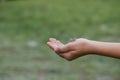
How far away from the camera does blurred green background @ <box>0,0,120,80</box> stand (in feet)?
20.9

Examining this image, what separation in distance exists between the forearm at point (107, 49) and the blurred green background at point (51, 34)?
9.45ft

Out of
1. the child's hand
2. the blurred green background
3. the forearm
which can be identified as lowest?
the forearm

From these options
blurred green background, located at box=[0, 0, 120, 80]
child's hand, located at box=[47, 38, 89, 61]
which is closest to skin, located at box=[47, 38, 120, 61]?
child's hand, located at box=[47, 38, 89, 61]

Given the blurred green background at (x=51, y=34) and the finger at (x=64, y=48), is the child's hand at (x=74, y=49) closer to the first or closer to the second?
the finger at (x=64, y=48)

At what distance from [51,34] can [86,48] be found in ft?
17.0

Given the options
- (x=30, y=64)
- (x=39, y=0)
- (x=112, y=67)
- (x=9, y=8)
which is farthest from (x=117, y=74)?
(x=39, y=0)

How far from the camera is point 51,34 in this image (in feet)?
27.8

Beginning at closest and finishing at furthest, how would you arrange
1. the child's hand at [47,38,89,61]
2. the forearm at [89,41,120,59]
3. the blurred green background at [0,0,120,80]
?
the forearm at [89,41,120,59] → the child's hand at [47,38,89,61] → the blurred green background at [0,0,120,80]

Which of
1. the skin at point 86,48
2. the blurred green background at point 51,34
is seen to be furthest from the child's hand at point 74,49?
the blurred green background at point 51,34

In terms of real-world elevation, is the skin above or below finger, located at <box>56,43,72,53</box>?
below

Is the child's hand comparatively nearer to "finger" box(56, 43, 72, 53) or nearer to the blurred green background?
"finger" box(56, 43, 72, 53)

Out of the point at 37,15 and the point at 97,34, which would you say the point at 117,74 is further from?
the point at 37,15

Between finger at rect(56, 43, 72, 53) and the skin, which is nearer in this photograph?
the skin

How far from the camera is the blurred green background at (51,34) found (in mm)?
6383
